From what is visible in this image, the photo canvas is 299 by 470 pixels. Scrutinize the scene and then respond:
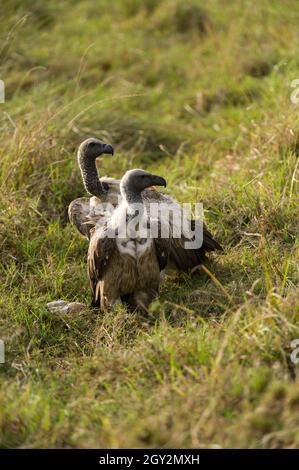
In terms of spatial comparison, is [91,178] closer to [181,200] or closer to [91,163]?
[91,163]

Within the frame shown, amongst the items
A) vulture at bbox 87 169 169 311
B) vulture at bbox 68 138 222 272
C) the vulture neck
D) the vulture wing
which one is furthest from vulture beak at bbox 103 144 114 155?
vulture at bbox 87 169 169 311

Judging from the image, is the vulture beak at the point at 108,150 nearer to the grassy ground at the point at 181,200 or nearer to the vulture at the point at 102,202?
the vulture at the point at 102,202

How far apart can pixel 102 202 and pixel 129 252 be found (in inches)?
30.4

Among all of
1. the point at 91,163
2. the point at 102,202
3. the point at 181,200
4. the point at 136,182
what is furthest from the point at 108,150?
the point at 181,200

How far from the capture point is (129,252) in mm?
4926

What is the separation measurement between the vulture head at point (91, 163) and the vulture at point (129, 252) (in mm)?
484

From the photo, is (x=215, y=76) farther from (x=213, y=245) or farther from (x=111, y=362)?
(x=111, y=362)

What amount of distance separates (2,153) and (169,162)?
1563 mm

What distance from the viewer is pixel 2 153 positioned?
249 inches

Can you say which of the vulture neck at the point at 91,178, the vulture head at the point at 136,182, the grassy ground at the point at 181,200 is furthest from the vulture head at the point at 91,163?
the vulture head at the point at 136,182

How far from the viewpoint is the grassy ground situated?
3822mm

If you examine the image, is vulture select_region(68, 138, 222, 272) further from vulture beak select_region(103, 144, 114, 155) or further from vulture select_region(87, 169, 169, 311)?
vulture select_region(87, 169, 169, 311)

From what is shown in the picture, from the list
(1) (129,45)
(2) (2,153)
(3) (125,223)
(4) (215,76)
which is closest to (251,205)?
(3) (125,223)
